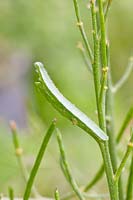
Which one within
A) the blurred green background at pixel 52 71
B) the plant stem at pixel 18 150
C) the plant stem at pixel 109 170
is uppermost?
the plant stem at pixel 109 170

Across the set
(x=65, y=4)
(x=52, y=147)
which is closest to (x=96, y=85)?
(x=52, y=147)

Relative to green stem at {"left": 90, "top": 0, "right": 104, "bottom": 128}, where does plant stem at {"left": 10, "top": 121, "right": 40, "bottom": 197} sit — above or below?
below

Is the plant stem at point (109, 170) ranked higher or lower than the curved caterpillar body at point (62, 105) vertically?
lower

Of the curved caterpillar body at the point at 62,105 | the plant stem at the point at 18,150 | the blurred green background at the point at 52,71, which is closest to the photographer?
the curved caterpillar body at the point at 62,105

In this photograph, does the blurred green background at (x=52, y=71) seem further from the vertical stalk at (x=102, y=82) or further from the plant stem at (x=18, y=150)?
the vertical stalk at (x=102, y=82)

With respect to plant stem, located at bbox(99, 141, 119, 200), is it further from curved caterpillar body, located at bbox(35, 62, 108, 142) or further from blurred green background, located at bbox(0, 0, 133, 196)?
blurred green background, located at bbox(0, 0, 133, 196)

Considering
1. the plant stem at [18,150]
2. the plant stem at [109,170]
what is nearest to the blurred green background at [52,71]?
the plant stem at [18,150]

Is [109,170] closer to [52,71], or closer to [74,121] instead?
[74,121]

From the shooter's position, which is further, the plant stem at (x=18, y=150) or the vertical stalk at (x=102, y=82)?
the plant stem at (x=18, y=150)

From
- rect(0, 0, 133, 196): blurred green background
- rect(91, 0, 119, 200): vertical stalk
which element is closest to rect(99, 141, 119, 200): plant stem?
rect(91, 0, 119, 200): vertical stalk
